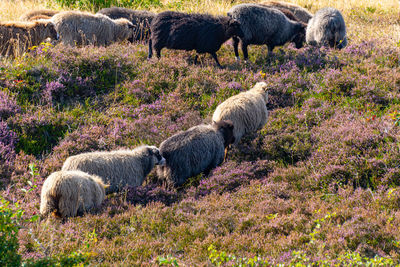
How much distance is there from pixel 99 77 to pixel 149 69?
4.23 ft

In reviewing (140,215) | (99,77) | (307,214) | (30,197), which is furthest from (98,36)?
(307,214)

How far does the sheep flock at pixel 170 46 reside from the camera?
6.96m

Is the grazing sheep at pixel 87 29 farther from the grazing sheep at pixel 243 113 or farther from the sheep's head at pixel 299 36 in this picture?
the grazing sheep at pixel 243 113

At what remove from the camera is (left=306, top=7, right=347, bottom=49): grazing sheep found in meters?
12.3

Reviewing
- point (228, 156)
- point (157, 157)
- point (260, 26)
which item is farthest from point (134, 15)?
point (157, 157)

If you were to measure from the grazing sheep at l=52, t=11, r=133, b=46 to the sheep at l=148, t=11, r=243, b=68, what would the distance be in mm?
2357

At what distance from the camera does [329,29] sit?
40.4 ft

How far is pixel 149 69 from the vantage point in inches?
445

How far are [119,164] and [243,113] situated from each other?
286 centimetres

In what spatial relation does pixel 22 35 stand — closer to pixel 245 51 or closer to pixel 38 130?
pixel 38 130

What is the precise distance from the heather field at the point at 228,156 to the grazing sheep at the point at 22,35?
2.24 ft

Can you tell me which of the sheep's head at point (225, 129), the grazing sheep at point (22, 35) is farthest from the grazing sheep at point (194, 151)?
the grazing sheep at point (22, 35)

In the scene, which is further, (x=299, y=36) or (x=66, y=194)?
(x=299, y=36)

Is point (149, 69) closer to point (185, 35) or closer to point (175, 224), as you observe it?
point (185, 35)
